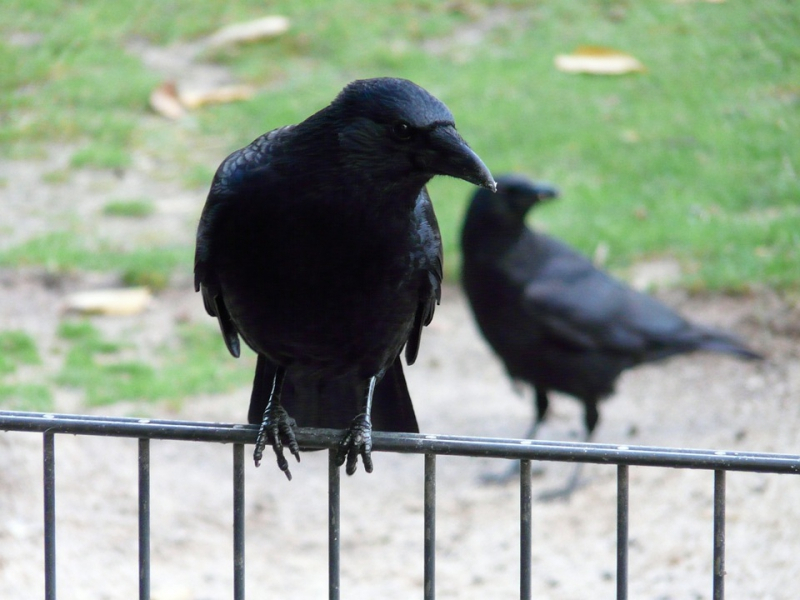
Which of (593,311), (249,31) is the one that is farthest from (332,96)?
(593,311)

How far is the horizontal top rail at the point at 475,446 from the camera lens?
1791 mm

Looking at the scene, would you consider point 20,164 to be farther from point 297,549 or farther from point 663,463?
point 663,463

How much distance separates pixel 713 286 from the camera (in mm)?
6344

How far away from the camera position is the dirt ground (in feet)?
13.7

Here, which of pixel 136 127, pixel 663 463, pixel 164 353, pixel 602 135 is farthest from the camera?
pixel 136 127

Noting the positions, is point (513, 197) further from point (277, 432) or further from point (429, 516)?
point (429, 516)

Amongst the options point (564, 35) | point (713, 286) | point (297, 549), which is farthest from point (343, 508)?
point (564, 35)

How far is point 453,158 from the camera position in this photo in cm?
227

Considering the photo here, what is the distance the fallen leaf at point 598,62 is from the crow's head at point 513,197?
161 inches

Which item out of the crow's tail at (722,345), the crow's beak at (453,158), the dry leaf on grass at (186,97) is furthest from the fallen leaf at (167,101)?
the crow's beak at (453,158)

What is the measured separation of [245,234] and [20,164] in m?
6.92

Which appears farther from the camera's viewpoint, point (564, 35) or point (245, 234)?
point (564, 35)

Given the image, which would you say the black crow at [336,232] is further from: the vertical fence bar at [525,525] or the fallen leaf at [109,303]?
the fallen leaf at [109,303]

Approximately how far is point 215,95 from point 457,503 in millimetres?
5274
